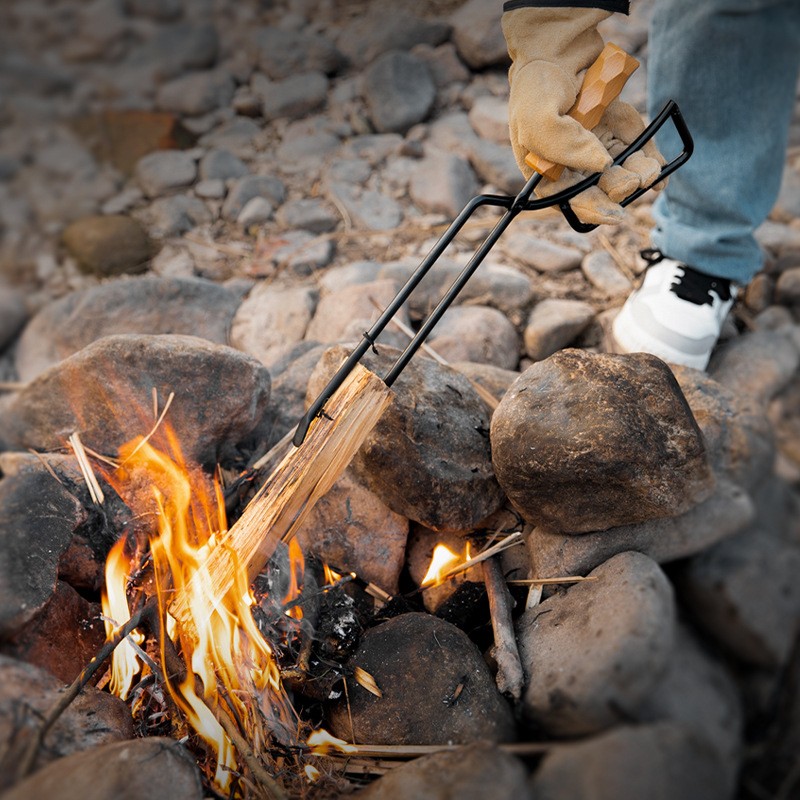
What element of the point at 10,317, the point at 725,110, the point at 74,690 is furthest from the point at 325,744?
the point at 10,317

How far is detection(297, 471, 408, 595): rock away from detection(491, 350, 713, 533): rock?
1.32 ft

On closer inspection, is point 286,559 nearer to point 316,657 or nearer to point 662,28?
point 316,657

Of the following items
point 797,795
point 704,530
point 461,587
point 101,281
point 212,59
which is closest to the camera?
point 797,795

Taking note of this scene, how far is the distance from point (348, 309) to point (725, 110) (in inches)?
60.2

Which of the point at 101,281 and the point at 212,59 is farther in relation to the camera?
the point at 212,59

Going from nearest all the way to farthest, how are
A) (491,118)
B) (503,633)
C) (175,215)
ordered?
1. (503,633)
2. (175,215)
3. (491,118)

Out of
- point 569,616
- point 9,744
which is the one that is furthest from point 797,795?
point 9,744

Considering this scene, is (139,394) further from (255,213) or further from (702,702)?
(255,213)

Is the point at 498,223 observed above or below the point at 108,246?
above

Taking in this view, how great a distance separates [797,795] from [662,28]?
2139mm

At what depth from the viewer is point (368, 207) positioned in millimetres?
3756

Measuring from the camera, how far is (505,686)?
1.35m

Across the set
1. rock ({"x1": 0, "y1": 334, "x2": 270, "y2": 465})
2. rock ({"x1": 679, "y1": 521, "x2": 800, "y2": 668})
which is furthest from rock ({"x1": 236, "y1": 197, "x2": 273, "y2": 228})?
rock ({"x1": 679, "y1": 521, "x2": 800, "y2": 668})

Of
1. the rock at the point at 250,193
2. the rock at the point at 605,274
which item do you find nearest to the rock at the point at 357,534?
the rock at the point at 605,274
